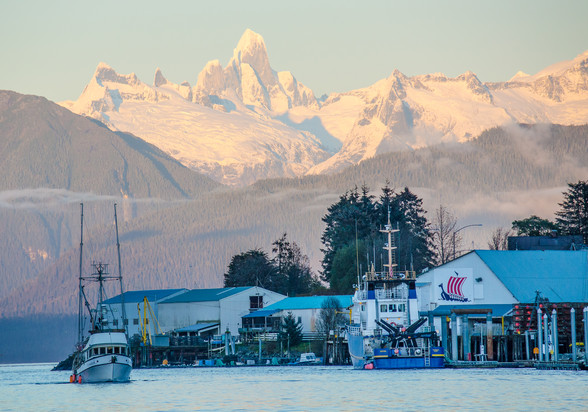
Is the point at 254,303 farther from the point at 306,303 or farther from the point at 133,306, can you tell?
the point at 133,306

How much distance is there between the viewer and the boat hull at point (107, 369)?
313 feet

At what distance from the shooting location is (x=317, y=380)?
90.2 meters

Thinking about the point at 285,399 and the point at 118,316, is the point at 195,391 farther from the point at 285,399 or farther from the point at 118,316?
the point at 118,316

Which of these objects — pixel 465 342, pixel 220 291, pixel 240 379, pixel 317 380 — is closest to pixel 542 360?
pixel 465 342

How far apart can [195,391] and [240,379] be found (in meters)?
16.4

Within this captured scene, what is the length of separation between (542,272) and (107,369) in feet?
169

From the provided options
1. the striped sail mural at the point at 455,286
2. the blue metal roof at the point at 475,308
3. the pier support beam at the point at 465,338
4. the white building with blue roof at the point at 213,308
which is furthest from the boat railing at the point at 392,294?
the white building with blue roof at the point at 213,308

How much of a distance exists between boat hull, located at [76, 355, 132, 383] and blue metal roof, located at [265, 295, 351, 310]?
53741 mm

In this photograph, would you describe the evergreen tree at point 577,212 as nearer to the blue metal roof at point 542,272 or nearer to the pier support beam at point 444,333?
the blue metal roof at point 542,272

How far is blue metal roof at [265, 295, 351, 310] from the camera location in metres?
149

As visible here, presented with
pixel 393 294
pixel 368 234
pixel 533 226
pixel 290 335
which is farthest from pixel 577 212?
pixel 393 294

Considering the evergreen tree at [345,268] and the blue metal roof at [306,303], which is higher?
the evergreen tree at [345,268]

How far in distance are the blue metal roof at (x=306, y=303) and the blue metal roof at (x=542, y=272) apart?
1129 inches

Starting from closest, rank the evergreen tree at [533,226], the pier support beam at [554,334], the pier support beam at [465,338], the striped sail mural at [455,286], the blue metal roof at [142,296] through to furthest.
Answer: the pier support beam at [554,334] → the pier support beam at [465,338] → the striped sail mural at [455,286] → the blue metal roof at [142,296] → the evergreen tree at [533,226]
